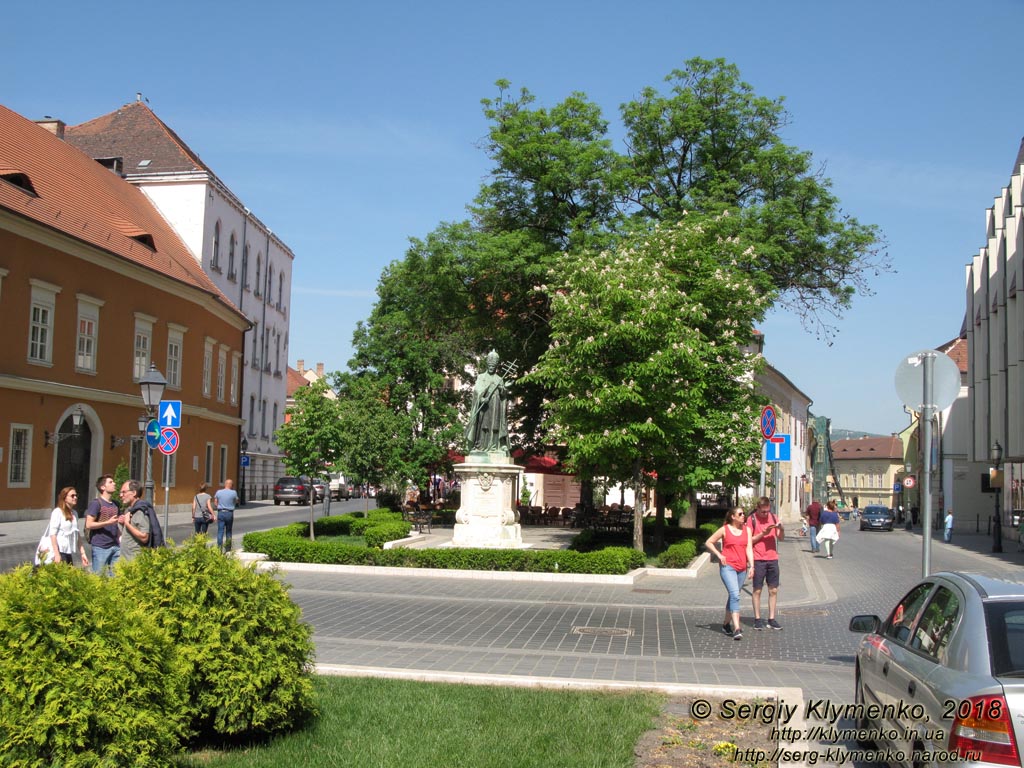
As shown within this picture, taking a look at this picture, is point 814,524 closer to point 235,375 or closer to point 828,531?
point 828,531

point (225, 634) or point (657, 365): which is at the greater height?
point (657, 365)

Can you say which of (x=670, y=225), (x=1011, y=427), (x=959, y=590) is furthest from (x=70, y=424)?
(x=1011, y=427)

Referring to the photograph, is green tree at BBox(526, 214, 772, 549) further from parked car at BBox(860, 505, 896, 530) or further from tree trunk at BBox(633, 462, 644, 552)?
parked car at BBox(860, 505, 896, 530)

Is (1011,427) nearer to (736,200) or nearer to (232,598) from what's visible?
(736,200)

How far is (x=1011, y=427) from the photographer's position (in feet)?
Answer: 135

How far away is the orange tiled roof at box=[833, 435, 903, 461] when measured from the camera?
14050 centimetres

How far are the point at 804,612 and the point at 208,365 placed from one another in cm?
3503

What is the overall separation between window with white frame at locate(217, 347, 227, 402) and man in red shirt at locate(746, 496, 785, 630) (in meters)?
37.0

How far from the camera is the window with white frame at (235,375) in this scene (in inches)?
1937

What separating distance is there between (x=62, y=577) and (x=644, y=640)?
8.28m

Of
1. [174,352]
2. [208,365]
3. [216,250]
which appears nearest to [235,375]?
[208,365]

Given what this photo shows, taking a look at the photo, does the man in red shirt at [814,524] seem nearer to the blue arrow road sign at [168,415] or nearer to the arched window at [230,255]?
the blue arrow road sign at [168,415]

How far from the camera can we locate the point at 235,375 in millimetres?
49625

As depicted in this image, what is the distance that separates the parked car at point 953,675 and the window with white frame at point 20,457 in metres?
29.1
